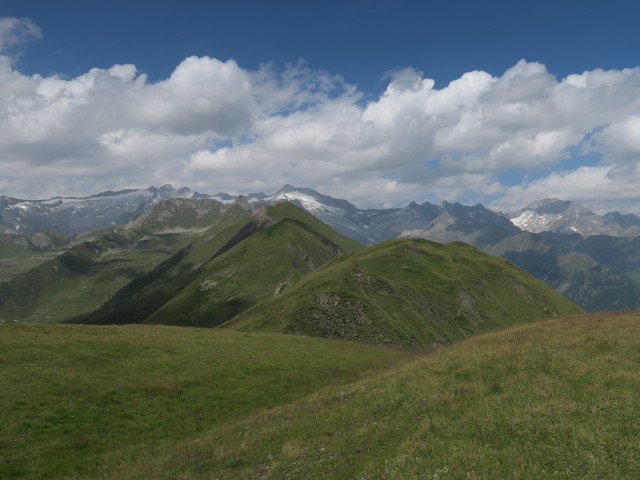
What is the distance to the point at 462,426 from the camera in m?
16.8

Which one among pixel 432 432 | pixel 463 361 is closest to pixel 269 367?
pixel 463 361

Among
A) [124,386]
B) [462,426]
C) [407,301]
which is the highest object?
[462,426]

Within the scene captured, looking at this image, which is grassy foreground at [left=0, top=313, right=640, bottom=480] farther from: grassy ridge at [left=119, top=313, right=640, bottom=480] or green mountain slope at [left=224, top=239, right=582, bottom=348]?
green mountain slope at [left=224, top=239, right=582, bottom=348]

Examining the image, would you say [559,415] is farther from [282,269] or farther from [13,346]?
[282,269]

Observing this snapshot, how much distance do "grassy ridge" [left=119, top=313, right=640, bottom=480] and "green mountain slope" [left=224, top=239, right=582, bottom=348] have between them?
43.3 metres

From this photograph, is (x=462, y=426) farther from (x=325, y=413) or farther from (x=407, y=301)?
(x=407, y=301)

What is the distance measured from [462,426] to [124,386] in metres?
29.2

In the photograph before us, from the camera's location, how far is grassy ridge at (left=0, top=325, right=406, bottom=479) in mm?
24156

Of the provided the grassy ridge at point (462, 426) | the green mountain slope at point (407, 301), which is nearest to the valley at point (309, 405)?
the grassy ridge at point (462, 426)

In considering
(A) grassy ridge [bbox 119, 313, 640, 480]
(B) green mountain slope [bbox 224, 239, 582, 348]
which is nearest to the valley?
(A) grassy ridge [bbox 119, 313, 640, 480]

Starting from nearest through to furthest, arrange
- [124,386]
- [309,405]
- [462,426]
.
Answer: [462,426]
[309,405]
[124,386]

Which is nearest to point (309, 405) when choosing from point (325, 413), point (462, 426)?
point (325, 413)

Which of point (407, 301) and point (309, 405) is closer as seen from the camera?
point (309, 405)

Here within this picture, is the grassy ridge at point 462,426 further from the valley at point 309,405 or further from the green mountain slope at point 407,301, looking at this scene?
the green mountain slope at point 407,301
